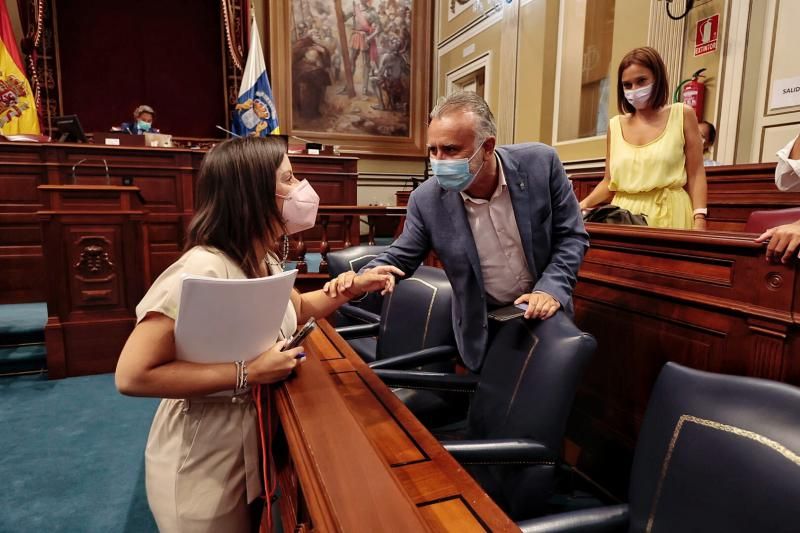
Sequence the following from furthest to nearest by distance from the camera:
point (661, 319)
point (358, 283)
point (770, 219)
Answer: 1. point (770, 219)
2. point (661, 319)
3. point (358, 283)

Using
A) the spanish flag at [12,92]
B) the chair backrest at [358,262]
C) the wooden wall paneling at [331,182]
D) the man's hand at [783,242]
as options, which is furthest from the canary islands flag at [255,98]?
the man's hand at [783,242]

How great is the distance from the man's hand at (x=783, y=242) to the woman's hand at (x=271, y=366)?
3.78 feet

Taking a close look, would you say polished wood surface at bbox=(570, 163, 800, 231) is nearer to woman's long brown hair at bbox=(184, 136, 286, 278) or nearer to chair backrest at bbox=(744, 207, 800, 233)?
chair backrest at bbox=(744, 207, 800, 233)

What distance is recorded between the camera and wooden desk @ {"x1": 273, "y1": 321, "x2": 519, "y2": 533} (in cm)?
64

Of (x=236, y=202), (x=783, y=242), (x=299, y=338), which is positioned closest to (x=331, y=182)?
(x=236, y=202)

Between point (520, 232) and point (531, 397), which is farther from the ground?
point (520, 232)

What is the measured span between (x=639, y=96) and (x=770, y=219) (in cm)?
72

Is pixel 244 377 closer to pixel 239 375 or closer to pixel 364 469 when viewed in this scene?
pixel 239 375

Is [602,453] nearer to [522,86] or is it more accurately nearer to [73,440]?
[73,440]

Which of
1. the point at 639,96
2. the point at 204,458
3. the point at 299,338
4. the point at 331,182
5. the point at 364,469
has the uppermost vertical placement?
the point at 639,96

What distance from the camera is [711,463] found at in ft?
2.94

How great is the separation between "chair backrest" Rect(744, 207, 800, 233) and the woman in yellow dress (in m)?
0.19

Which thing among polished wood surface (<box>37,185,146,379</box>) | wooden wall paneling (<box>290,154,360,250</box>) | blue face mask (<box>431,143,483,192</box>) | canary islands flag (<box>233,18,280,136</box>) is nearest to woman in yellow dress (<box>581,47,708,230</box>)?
blue face mask (<box>431,143,483,192</box>)

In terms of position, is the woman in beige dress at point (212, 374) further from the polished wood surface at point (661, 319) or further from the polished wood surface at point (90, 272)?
the polished wood surface at point (90, 272)
